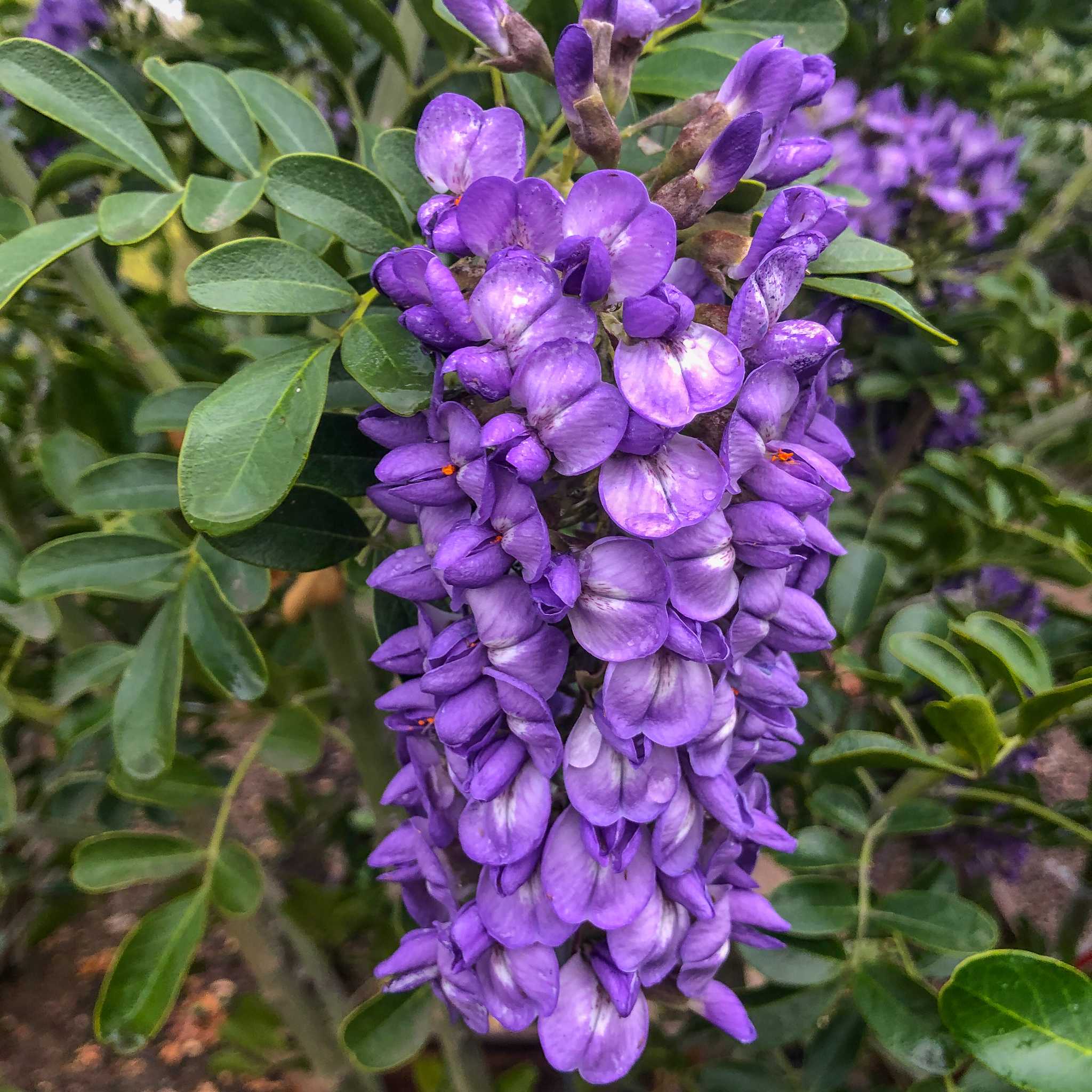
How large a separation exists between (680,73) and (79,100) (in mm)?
320

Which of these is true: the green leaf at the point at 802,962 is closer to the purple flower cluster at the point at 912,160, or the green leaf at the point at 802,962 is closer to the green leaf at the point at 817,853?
the green leaf at the point at 817,853

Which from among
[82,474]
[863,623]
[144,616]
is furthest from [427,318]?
[144,616]

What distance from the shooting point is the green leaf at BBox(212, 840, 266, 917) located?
0.64 m

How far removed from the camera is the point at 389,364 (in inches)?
14.1

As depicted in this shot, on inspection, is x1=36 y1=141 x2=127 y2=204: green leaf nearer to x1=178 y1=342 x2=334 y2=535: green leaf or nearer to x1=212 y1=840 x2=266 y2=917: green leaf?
x1=178 y1=342 x2=334 y2=535: green leaf

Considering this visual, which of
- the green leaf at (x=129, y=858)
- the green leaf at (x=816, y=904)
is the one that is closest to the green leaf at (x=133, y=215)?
the green leaf at (x=129, y=858)

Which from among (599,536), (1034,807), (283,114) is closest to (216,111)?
(283,114)

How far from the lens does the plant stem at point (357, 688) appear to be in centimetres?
66

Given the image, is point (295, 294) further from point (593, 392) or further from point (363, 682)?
point (363, 682)

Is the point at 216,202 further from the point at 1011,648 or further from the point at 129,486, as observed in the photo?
the point at 1011,648

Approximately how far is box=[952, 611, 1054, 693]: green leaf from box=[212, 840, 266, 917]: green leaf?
547mm

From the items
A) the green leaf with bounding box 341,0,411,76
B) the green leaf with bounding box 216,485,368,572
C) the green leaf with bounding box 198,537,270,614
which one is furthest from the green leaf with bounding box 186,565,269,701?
the green leaf with bounding box 341,0,411,76

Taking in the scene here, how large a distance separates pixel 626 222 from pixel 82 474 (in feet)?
1.41

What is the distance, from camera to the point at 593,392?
303 mm
